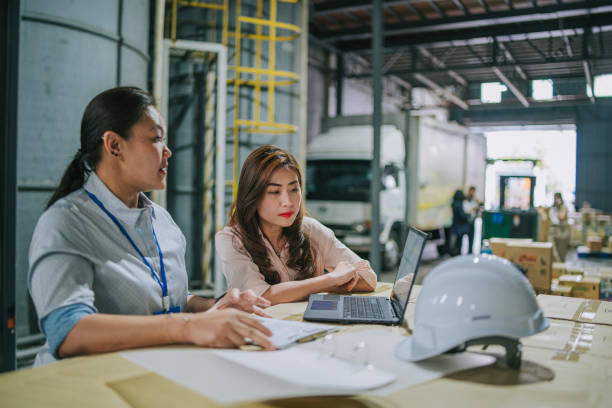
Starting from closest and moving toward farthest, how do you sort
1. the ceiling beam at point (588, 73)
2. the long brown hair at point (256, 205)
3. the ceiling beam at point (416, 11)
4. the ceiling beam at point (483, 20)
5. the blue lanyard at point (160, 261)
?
the blue lanyard at point (160, 261) → the long brown hair at point (256, 205) → the ceiling beam at point (483, 20) → the ceiling beam at point (416, 11) → the ceiling beam at point (588, 73)

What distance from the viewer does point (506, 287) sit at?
4.10 feet

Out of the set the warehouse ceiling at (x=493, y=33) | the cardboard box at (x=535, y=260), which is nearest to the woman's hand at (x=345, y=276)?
the cardboard box at (x=535, y=260)

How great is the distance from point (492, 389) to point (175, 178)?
588 centimetres

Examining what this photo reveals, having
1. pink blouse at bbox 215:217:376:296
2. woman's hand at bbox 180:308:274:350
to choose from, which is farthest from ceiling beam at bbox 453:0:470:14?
woman's hand at bbox 180:308:274:350

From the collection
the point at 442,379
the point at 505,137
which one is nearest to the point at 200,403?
the point at 442,379

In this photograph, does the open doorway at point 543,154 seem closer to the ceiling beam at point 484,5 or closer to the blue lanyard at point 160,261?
the ceiling beam at point 484,5

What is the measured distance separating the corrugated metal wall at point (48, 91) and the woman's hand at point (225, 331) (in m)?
3.08

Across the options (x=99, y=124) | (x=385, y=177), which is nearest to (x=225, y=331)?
(x=99, y=124)

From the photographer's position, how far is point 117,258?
1.57 m

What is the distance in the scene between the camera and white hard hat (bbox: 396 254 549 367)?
Answer: 1227 millimetres

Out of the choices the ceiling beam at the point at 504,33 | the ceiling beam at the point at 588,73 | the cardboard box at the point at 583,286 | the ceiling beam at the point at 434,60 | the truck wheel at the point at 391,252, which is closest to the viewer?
the cardboard box at the point at 583,286

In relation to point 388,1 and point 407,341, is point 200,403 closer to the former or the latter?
point 407,341

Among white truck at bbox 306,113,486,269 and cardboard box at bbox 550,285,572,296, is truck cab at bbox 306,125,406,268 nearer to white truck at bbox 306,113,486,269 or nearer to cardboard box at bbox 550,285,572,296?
white truck at bbox 306,113,486,269

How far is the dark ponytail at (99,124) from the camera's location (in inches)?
64.1
